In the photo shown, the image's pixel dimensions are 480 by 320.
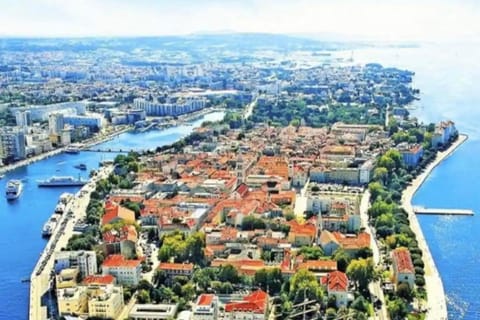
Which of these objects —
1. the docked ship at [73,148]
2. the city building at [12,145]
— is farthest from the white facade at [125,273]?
the docked ship at [73,148]

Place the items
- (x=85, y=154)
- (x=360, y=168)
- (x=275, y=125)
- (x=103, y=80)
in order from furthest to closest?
(x=103, y=80) < (x=275, y=125) < (x=85, y=154) < (x=360, y=168)

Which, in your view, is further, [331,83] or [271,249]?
[331,83]

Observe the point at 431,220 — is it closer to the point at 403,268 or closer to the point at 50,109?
the point at 403,268

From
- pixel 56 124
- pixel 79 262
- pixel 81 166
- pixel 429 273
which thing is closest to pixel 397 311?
pixel 429 273

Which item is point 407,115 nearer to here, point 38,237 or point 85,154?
point 85,154

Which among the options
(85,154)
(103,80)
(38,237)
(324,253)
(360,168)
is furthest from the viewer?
(103,80)

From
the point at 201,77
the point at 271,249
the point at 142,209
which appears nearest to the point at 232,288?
the point at 271,249

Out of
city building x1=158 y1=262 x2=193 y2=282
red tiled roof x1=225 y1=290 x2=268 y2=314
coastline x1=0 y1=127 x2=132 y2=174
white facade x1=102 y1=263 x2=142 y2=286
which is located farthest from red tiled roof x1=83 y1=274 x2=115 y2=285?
coastline x1=0 y1=127 x2=132 y2=174
